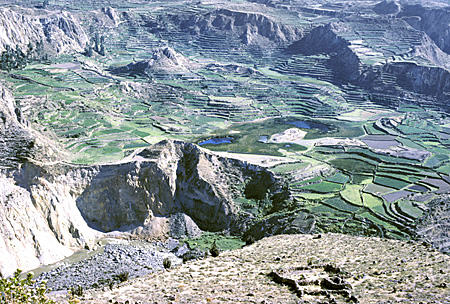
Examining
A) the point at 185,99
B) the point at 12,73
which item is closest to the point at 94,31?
the point at 12,73

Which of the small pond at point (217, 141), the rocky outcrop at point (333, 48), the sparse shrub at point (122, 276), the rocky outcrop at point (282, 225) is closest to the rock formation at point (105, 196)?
the rocky outcrop at point (282, 225)

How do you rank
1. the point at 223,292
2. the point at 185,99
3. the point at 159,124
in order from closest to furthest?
the point at 223,292 → the point at 159,124 → the point at 185,99

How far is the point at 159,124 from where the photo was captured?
7831 centimetres

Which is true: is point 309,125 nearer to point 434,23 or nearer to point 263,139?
point 263,139

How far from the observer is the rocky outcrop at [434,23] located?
145750mm

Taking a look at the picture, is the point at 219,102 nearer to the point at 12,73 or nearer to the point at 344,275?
the point at 12,73

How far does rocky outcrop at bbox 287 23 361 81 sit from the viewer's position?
375ft

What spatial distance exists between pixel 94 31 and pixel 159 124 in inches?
2899

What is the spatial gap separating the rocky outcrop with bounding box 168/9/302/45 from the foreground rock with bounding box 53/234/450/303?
109148 millimetres

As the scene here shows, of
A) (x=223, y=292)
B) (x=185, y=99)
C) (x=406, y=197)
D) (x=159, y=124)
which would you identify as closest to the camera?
(x=223, y=292)

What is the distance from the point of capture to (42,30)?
12131cm

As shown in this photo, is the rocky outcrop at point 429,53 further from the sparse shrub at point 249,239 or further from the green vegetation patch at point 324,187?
the sparse shrub at point 249,239

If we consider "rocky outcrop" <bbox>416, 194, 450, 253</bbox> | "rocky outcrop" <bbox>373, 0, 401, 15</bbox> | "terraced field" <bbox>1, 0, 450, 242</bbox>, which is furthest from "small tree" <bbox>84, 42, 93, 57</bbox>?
"rocky outcrop" <bbox>373, 0, 401, 15</bbox>

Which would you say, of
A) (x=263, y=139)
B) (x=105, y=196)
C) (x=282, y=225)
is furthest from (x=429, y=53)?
(x=105, y=196)
